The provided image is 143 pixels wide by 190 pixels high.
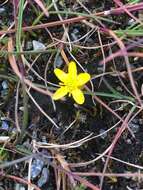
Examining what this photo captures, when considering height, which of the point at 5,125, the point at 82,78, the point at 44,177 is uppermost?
the point at 82,78

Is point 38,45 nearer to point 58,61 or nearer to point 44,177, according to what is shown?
point 58,61

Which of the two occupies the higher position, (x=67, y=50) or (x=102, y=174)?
(x=67, y=50)

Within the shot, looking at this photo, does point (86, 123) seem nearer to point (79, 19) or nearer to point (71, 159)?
point (71, 159)

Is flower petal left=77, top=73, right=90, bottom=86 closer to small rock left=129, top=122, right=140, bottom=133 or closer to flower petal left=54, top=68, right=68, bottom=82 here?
flower petal left=54, top=68, right=68, bottom=82

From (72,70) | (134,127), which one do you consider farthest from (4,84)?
(134,127)

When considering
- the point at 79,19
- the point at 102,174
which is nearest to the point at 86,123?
the point at 102,174

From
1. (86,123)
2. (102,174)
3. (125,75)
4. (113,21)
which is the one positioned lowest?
(102,174)

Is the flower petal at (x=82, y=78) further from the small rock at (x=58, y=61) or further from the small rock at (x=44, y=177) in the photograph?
the small rock at (x=44, y=177)

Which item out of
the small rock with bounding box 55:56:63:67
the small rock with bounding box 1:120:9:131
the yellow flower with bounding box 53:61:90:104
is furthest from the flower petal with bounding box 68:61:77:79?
the small rock with bounding box 1:120:9:131
